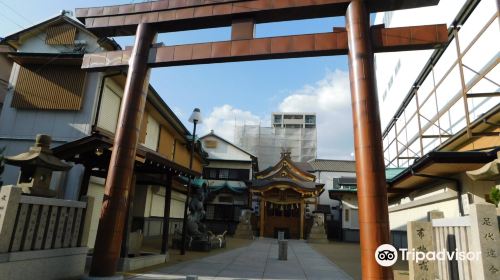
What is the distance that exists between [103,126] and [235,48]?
8.24 metres

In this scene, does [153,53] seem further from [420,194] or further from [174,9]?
[420,194]

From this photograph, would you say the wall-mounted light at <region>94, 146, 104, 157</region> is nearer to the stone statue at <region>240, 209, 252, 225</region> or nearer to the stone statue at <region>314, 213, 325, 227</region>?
the stone statue at <region>240, 209, 252, 225</region>

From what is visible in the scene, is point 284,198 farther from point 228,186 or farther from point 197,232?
point 197,232

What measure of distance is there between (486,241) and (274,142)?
170 feet

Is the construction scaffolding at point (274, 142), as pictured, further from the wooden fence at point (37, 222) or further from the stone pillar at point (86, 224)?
the wooden fence at point (37, 222)

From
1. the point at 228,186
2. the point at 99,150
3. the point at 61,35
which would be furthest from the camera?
the point at 228,186

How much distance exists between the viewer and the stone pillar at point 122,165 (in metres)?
7.28

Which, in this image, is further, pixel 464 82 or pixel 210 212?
pixel 210 212

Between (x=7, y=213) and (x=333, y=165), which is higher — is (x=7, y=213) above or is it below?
below

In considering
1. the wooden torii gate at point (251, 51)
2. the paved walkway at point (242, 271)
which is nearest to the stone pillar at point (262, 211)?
the paved walkway at point (242, 271)

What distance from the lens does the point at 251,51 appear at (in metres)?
7.84

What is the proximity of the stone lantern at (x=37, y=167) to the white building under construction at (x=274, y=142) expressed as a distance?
4680cm

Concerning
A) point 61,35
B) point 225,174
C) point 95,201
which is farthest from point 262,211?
point 61,35

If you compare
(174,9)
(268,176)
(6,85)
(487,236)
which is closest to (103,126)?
(6,85)
